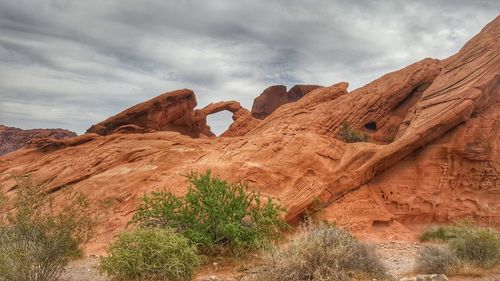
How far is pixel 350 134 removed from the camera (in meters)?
22.1

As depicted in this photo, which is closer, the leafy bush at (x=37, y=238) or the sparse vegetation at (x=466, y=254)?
the leafy bush at (x=37, y=238)

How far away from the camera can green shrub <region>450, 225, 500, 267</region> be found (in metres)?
11.5

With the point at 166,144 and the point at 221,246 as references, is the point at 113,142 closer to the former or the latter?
the point at 166,144

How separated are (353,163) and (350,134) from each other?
2.97m

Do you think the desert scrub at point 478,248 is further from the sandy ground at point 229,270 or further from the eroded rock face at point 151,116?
the eroded rock face at point 151,116

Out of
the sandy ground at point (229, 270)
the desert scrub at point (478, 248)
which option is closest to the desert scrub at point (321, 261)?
the sandy ground at point (229, 270)

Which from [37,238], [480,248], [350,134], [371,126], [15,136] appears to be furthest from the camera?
[15,136]

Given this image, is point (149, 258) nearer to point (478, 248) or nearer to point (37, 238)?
point (37, 238)

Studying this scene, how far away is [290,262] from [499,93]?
56.3 ft

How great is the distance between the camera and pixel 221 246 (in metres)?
12.5

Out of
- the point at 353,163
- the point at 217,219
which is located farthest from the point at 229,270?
the point at 353,163

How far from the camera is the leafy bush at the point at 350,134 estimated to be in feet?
72.2

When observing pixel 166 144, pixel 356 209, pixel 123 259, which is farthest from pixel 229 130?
pixel 123 259

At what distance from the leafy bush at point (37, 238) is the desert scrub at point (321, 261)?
401 centimetres
